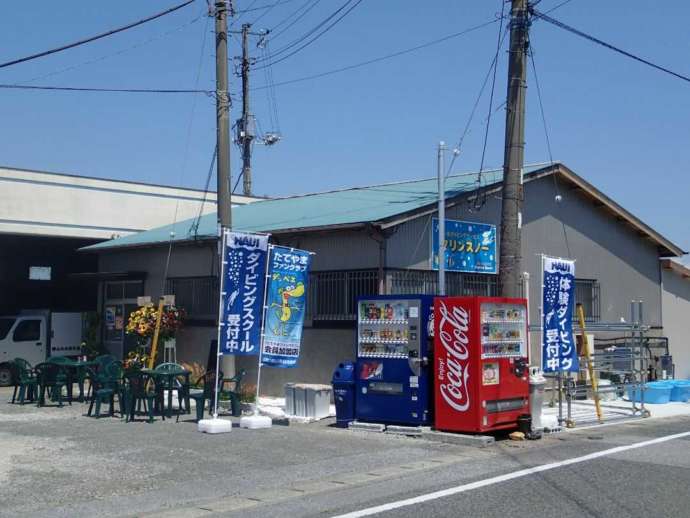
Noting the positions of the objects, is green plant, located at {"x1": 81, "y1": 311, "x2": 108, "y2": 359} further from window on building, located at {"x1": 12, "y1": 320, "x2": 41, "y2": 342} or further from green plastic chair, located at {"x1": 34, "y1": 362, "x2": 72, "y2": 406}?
green plastic chair, located at {"x1": 34, "y1": 362, "x2": 72, "y2": 406}

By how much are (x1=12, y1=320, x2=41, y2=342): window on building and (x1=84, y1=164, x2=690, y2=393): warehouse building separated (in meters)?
1.91

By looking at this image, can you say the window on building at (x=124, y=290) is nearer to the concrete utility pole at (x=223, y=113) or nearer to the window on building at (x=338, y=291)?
the window on building at (x=338, y=291)

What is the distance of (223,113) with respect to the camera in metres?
16.5

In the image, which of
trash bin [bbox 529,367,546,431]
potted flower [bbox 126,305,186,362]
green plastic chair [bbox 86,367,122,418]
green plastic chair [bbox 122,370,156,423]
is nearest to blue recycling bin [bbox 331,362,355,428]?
trash bin [bbox 529,367,546,431]

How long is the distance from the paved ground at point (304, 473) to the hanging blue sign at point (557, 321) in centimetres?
129

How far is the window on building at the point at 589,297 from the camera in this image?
22031 millimetres

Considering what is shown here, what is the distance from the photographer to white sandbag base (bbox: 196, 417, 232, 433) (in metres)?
13.3

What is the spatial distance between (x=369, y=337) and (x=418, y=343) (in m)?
0.96

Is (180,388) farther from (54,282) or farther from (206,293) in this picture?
(54,282)

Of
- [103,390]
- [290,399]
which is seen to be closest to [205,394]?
[290,399]

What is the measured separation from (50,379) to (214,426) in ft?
18.7

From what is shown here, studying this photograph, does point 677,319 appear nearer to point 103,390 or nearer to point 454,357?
point 454,357

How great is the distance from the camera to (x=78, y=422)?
14461 mm

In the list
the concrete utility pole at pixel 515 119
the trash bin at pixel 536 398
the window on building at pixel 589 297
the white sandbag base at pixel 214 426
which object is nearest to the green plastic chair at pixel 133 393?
the white sandbag base at pixel 214 426
